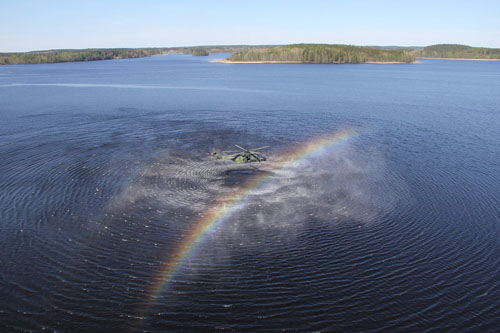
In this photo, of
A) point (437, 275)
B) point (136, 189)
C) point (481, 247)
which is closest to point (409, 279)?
point (437, 275)

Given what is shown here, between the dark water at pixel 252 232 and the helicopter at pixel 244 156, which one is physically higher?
the helicopter at pixel 244 156

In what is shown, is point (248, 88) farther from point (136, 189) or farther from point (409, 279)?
point (409, 279)

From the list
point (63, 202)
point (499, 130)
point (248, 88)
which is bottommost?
point (63, 202)

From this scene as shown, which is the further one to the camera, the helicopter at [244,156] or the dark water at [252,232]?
the helicopter at [244,156]

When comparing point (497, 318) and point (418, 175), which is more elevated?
point (418, 175)

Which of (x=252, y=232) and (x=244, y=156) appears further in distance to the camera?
(x=244, y=156)

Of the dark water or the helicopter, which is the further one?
the helicopter

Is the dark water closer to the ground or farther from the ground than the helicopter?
closer to the ground

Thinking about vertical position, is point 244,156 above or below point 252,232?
above
